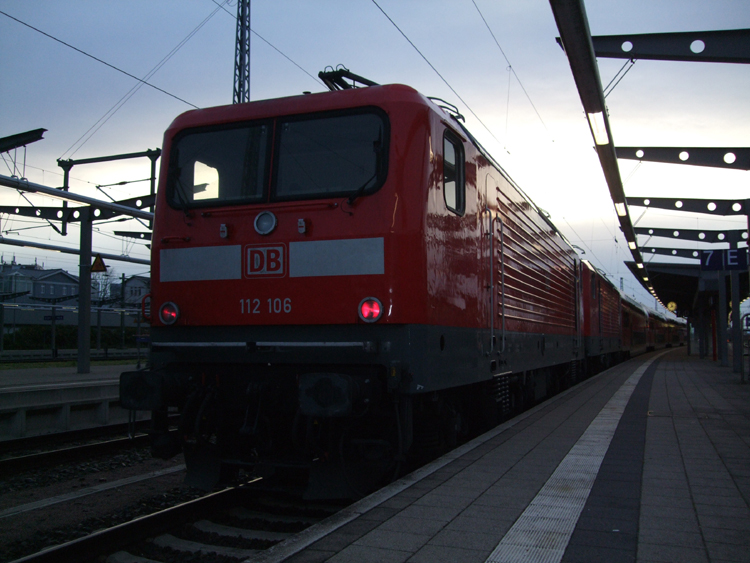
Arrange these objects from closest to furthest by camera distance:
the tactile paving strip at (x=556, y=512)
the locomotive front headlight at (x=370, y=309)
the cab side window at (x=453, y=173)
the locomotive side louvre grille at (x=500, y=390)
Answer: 1. the tactile paving strip at (x=556, y=512)
2. the locomotive front headlight at (x=370, y=309)
3. the cab side window at (x=453, y=173)
4. the locomotive side louvre grille at (x=500, y=390)

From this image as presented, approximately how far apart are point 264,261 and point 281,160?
0.88 metres

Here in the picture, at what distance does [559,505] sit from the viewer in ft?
14.4

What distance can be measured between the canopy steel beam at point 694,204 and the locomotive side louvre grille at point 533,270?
7040 mm

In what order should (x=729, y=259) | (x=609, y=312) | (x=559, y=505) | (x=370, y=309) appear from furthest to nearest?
(x=609, y=312) < (x=729, y=259) < (x=370, y=309) < (x=559, y=505)

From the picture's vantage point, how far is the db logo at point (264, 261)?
17.1ft

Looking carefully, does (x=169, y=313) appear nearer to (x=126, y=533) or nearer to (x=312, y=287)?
(x=312, y=287)

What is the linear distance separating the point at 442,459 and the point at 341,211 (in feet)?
7.95

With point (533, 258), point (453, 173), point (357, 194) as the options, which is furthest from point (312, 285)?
point (533, 258)

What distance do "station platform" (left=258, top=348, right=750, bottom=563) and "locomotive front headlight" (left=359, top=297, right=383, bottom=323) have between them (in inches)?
49.3

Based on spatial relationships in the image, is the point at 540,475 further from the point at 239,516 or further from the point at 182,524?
the point at 182,524

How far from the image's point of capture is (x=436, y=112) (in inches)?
217

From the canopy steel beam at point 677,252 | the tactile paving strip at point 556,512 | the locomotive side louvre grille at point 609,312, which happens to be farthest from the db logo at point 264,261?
the canopy steel beam at point 677,252

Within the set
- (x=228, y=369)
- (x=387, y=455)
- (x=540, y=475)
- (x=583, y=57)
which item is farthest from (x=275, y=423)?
(x=583, y=57)

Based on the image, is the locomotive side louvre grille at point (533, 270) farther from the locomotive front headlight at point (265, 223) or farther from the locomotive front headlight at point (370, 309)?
the locomotive front headlight at point (265, 223)
